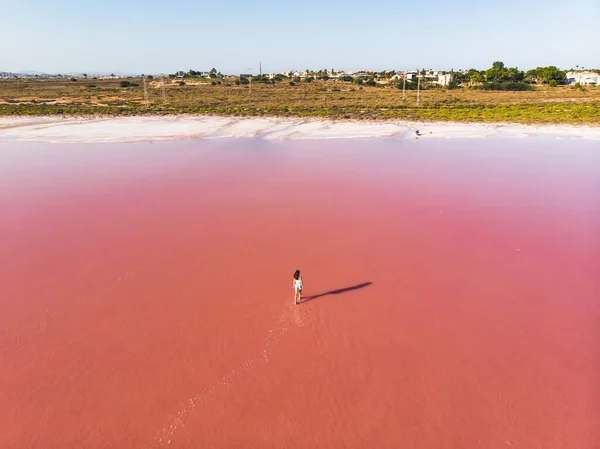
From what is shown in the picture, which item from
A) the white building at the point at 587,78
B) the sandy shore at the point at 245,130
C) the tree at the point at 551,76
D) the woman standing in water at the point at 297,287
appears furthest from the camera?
the tree at the point at 551,76

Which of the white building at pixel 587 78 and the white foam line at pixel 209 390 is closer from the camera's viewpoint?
the white foam line at pixel 209 390

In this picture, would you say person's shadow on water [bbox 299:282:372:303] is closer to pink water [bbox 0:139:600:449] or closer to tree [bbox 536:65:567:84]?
pink water [bbox 0:139:600:449]

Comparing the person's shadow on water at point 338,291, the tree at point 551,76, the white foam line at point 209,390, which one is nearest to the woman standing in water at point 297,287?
the person's shadow on water at point 338,291

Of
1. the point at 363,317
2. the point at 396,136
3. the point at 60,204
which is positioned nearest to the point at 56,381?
the point at 363,317

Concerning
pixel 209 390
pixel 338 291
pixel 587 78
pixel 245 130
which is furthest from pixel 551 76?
pixel 209 390

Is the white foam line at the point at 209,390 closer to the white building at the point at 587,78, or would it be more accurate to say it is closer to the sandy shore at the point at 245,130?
the sandy shore at the point at 245,130
